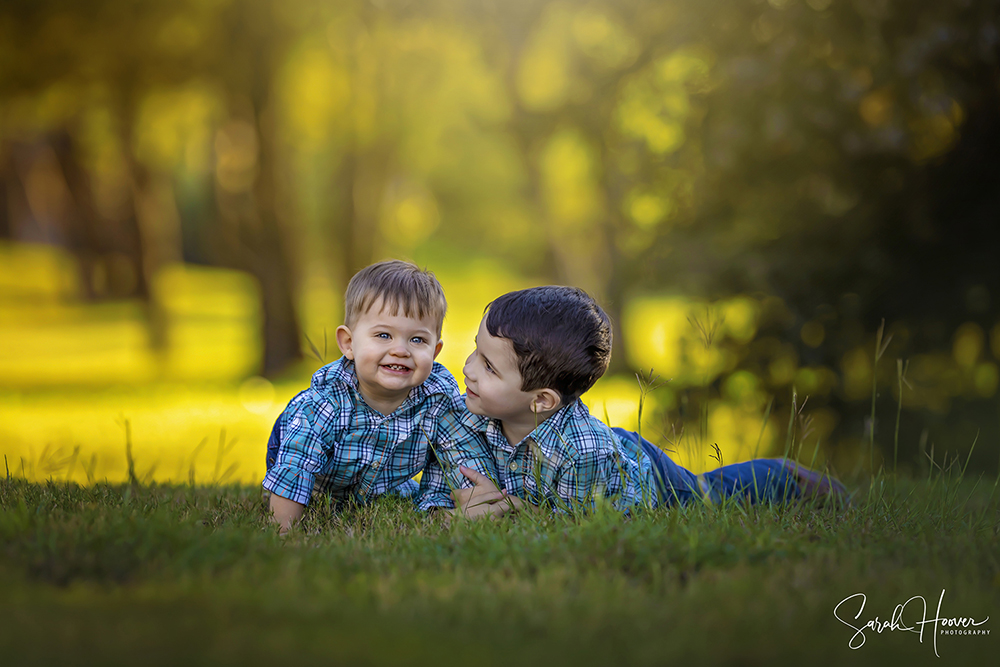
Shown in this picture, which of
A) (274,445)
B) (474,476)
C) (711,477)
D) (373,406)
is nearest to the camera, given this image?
(474,476)

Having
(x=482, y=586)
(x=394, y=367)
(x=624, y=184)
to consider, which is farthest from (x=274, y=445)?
(x=624, y=184)

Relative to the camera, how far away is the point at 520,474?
3.78 meters

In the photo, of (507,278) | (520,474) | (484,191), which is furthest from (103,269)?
(520,474)

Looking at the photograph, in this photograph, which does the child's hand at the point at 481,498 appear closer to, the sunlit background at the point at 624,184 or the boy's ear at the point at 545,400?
the boy's ear at the point at 545,400

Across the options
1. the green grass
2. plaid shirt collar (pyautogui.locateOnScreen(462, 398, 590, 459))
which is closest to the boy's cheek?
plaid shirt collar (pyautogui.locateOnScreen(462, 398, 590, 459))

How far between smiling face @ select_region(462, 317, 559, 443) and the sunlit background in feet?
2.69

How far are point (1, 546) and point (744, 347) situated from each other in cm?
501

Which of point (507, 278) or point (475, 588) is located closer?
point (475, 588)

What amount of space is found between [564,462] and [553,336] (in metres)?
0.58

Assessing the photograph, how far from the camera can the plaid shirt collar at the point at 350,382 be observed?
3.80 metres

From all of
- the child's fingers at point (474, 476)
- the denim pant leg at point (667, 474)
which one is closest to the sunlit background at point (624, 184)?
A: the denim pant leg at point (667, 474)

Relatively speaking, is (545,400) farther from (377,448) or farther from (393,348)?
(377,448)

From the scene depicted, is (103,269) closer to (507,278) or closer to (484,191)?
(484,191)

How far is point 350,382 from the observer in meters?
3.80
